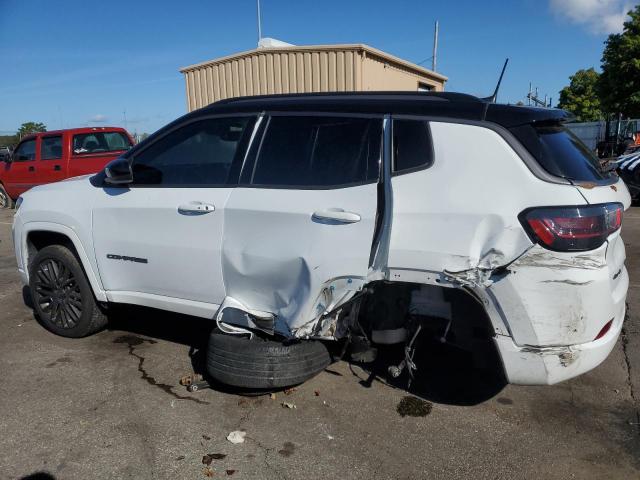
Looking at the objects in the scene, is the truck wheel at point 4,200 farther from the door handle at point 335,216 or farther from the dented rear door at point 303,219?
the door handle at point 335,216

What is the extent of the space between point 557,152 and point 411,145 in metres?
0.77

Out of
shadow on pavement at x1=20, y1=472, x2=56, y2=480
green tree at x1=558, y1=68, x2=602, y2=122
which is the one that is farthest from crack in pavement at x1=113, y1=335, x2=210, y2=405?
green tree at x1=558, y1=68, x2=602, y2=122

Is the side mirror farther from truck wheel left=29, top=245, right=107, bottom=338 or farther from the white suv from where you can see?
truck wheel left=29, top=245, right=107, bottom=338

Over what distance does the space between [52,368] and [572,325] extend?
3524 millimetres

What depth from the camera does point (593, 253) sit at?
103 inches

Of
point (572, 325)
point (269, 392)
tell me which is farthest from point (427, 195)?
point (269, 392)

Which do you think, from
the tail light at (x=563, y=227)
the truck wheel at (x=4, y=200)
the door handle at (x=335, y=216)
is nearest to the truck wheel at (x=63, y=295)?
the door handle at (x=335, y=216)

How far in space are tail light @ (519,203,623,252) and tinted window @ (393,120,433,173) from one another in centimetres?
62

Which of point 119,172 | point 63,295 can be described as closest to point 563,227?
point 119,172

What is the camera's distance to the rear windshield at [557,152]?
2.70m

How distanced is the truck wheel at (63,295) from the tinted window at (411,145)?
8.92ft

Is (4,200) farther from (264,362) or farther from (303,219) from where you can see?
(303,219)

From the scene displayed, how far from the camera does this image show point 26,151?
12703 millimetres

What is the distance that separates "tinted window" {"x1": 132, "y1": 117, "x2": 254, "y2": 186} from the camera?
139 inches
